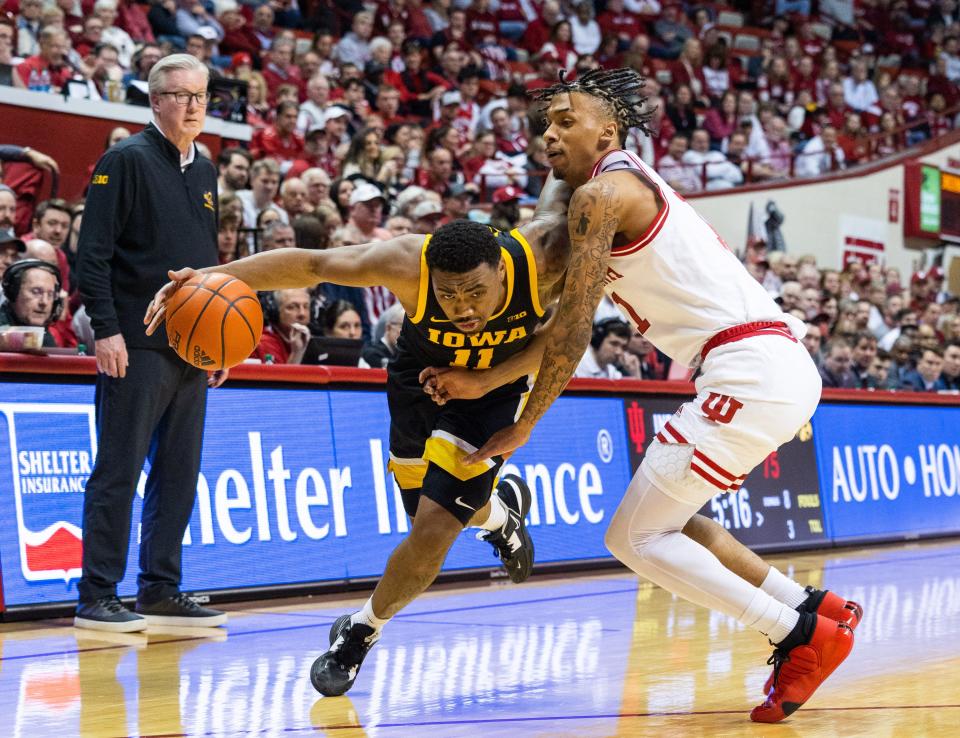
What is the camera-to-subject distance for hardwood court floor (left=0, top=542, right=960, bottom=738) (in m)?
4.17

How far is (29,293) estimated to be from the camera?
6.80 meters

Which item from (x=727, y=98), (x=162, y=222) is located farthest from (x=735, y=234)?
(x=162, y=222)

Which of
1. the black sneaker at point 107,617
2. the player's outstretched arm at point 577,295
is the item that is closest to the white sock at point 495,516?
the player's outstretched arm at point 577,295

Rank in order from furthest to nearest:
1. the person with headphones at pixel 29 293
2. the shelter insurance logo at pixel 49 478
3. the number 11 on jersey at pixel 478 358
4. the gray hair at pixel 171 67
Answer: the person with headphones at pixel 29 293 < the shelter insurance logo at pixel 49 478 < the gray hair at pixel 171 67 < the number 11 on jersey at pixel 478 358

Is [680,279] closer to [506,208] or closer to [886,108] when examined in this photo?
[506,208]

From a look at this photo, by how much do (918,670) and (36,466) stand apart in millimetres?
4042

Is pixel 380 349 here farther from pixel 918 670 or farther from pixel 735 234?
pixel 735 234

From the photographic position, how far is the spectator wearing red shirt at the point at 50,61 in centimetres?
1113

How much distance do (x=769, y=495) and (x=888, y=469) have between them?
1.65 meters

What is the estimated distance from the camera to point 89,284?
229 inches

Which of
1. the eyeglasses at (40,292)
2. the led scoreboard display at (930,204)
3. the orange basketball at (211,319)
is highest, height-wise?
the orange basketball at (211,319)

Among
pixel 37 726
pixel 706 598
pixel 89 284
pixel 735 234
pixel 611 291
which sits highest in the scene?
pixel 611 291

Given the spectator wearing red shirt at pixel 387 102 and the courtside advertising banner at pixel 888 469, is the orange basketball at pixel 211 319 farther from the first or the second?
the spectator wearing red shirt at pixel 387 102

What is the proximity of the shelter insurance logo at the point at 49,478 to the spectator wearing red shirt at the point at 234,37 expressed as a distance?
354 inches
